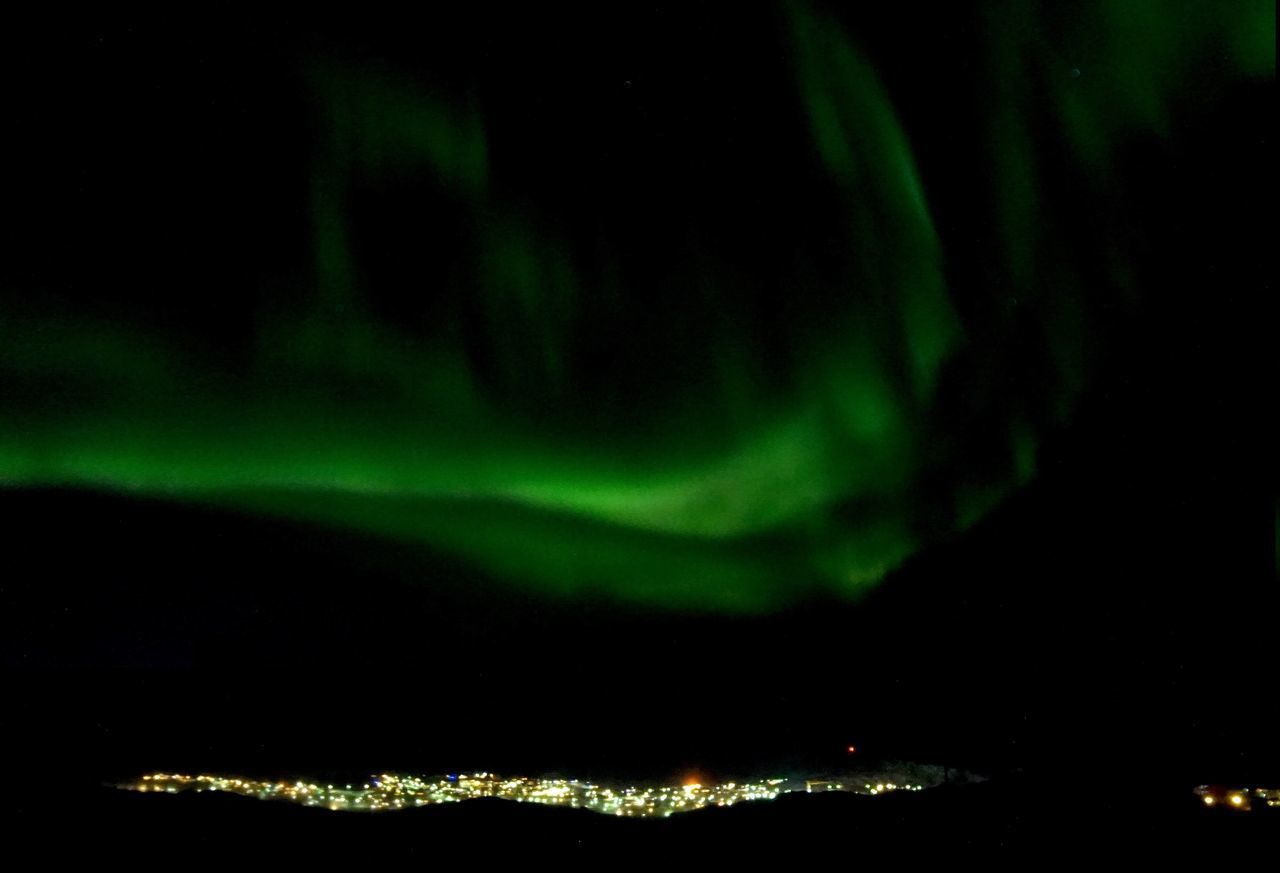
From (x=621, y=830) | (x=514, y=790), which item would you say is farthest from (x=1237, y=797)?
(x=514, y=790)

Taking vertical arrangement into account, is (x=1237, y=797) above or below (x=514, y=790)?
below

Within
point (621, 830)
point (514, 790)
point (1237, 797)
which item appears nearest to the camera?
point (621, 830)

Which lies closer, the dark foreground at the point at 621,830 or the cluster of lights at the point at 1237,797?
the dark foreground at the point at 621,830

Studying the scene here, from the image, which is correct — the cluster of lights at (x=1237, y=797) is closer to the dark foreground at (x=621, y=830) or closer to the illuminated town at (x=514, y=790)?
the dark foreground at (x=621, y=830)

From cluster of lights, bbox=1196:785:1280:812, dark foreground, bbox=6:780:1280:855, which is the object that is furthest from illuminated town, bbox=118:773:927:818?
cluster of lights, bbox=1196:785:1280:812

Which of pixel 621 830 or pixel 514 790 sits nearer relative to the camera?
pixel 621 830

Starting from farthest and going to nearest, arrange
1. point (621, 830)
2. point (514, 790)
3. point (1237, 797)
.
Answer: point (514, 790) → point (1237, 797) → point (621, 830)

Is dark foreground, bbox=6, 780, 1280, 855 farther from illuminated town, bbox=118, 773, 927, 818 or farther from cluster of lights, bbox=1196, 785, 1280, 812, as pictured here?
illuminated town, bbox=118, 773, 927, 818

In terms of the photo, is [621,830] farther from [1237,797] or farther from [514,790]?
[1237,797]

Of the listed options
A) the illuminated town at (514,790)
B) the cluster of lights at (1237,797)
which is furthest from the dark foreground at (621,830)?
the illuminated town at (514,790)
